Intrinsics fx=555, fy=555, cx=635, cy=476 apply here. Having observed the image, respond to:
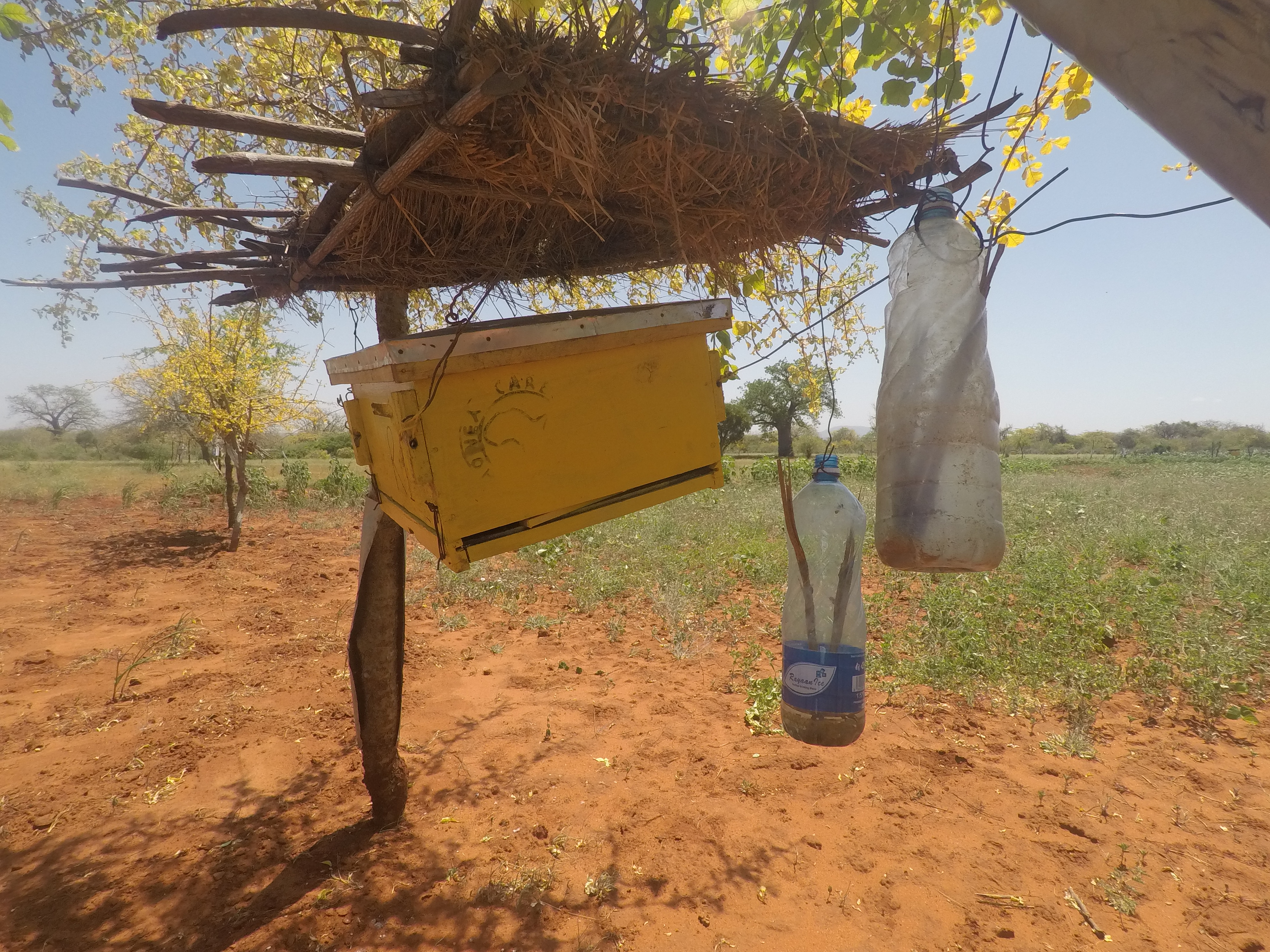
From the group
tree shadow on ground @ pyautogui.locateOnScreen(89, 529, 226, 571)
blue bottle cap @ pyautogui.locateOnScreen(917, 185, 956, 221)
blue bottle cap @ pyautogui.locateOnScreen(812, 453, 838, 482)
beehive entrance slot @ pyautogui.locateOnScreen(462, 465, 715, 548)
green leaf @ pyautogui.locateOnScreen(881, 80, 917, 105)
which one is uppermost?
green leaf @ pyautogui.locateOnScreen(881, 80, 917, 105)

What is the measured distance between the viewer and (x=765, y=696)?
13.1ft

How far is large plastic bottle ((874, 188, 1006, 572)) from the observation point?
1.50 meters

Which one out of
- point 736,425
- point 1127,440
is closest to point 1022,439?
point 1127,440

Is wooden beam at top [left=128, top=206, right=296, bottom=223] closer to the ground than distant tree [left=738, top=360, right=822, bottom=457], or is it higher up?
higher up

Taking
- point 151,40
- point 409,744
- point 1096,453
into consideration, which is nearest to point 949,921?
point 409,744

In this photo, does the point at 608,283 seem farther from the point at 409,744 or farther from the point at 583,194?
the point at 409,744

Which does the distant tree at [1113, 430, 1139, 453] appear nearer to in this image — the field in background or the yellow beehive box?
the field in background

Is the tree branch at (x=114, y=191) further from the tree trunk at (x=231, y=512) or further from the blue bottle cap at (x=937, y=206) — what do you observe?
the tree trunk at (x=231, y=512)

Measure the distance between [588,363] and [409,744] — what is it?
10.2ft

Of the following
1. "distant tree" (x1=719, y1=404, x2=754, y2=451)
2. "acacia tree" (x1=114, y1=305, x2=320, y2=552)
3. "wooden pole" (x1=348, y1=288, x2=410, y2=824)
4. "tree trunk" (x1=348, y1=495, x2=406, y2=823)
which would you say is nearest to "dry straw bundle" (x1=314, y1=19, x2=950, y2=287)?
"wooden pole" (x1=348, y1=288, x2=410, y2=824)

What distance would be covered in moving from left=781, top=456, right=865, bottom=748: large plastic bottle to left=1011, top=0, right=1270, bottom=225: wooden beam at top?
114cm

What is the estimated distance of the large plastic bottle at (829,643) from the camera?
1711mm

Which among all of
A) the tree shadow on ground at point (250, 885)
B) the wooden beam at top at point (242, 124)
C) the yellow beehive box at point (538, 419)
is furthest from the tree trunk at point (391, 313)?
the tree shadow on ground at point (250, 885)

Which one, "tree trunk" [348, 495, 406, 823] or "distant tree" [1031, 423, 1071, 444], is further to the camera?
"distant tree" [1031, 423, 1071, 444]
